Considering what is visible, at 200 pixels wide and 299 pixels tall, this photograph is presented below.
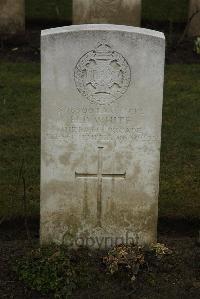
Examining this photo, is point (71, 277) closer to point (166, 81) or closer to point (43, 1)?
point (166, 81)

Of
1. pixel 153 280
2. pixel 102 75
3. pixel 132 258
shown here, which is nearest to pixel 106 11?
pixel 102 75

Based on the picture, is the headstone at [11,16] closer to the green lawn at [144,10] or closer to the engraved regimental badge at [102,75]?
the green lawn at [144,10]

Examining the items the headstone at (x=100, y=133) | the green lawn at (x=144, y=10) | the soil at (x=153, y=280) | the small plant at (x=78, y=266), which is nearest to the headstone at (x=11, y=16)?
the green lawn at (x=144, y=10)

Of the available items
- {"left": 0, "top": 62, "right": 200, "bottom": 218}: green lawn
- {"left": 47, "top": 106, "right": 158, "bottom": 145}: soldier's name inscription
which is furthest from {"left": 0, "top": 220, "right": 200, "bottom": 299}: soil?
{"left": 47, "top": 106, "right": 158, "bottom": 145}: soldier's name inscription

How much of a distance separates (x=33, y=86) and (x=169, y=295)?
208 inches

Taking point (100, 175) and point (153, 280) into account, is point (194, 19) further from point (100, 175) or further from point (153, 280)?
point (153, 280)

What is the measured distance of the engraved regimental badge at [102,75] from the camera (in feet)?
16.9

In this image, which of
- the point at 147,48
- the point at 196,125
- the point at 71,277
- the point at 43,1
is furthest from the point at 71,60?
the point at 43,1

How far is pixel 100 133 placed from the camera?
5.29 m

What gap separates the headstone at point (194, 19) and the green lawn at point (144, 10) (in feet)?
4.13

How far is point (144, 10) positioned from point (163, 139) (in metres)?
6.74

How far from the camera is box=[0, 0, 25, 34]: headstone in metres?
11.8

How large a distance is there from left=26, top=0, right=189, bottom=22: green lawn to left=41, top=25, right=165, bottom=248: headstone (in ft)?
27.6

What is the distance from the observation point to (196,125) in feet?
28.2
